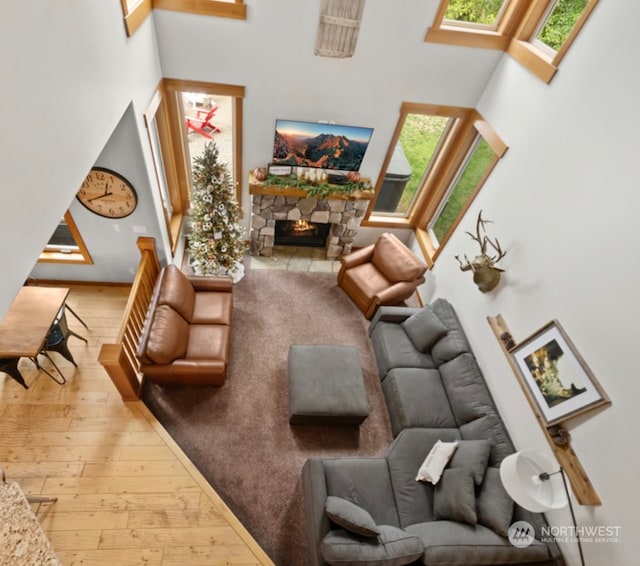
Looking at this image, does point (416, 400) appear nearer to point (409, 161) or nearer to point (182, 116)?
point (409, 161)

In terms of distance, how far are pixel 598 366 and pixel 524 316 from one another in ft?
2.98

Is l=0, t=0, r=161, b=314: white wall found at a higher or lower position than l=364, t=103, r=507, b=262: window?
higher

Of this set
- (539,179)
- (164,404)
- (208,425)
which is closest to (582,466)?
(539,179)

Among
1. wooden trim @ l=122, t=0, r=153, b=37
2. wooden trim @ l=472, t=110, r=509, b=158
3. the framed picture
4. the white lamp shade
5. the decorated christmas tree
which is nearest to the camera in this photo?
the white lamp shade

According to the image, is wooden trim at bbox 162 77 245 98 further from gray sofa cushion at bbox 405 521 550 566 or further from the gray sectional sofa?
gray sofa cushion at bbox 405 521 550 566

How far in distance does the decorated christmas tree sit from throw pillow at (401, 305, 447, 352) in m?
2.63

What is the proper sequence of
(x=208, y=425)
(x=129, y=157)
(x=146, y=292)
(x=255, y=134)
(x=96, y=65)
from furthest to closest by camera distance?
(x=255, y=134), (x=146, y=292), (x=208, y=425), (x=129, y=157), (x=96, y=65)

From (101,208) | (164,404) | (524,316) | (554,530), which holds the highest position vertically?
(524,316)

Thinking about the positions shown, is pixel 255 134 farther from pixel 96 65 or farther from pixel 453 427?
pixel 453 427

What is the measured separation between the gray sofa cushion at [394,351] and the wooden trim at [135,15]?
13.5 ft

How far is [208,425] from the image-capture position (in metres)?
4.02

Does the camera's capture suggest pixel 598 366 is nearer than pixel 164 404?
Yes

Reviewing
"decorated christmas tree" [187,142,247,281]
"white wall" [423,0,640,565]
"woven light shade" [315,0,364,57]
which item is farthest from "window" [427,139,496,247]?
"decorated christmas tree" [187,142,247,281]

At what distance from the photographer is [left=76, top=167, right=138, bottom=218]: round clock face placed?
3.82 meters
